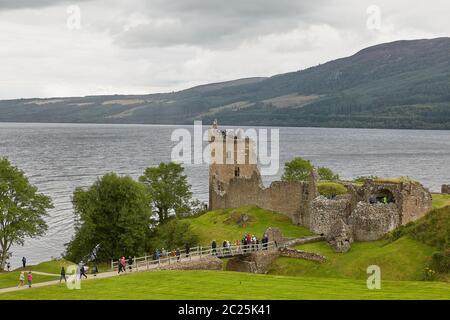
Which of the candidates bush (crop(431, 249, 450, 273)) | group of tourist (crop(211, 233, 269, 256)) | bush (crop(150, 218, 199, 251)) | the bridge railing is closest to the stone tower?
bush (crop(150, 218, 199, 251))

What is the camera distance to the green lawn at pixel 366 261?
130 ft

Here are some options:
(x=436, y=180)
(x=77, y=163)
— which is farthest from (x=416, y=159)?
(x=77, y=163)

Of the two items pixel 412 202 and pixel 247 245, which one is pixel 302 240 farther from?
pixel 412 202

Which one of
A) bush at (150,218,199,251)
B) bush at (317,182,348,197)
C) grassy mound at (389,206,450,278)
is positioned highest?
bush at (317,182,348,197)

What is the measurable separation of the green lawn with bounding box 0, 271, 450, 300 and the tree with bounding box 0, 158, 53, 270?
20.9m

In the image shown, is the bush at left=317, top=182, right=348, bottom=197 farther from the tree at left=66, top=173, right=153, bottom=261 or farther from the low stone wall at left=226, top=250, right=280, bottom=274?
the tree at left=66, top=173, right=153, bottom=261

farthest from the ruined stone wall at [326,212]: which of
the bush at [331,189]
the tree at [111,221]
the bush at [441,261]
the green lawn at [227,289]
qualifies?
the green lawn at [227,289]

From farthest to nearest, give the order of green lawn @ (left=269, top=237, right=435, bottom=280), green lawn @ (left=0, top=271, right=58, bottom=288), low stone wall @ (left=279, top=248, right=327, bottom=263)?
low stone wall @ (left=279, top=248, right=327, bottom=263) < green lawn @ (left=269, top=237, right=435, bottom=280) < green lawn @ (left=0, top=271, right=58, bottom=288)

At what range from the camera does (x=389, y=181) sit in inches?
2012

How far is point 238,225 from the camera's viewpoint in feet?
201

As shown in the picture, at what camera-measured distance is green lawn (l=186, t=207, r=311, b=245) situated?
5690cm
